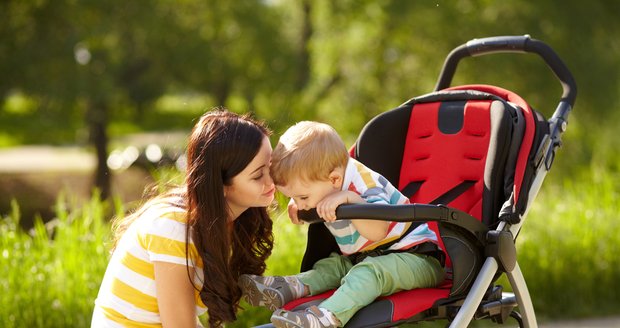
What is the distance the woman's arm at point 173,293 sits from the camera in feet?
8.18

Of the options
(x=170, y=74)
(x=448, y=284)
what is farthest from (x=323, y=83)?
(x=448, y=284)

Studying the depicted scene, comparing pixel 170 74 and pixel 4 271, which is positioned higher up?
pixel 170 74

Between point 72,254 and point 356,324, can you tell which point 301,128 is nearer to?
point 356,324

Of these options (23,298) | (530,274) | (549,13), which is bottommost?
(530,274)

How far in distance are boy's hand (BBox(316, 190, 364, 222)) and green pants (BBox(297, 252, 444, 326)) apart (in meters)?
0.19

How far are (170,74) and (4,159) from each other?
6.72m

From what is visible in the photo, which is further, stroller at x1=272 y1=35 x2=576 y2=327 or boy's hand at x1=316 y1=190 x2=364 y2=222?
stroller at x1=272 y1=35 x2=576 y2=327

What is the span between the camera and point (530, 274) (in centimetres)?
487

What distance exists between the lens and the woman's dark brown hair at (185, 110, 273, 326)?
2500 millimetres

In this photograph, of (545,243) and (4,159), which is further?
(4,159)

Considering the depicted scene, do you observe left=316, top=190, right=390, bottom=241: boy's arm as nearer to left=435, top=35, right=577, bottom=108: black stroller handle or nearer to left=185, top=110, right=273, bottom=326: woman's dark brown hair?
left=185, top=110, right=273, bottom=326: woman's dark brown hair

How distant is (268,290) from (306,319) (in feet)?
0.95

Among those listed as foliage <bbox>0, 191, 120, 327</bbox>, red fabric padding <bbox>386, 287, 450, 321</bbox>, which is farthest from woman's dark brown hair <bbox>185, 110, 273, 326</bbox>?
foliage <bbox>0, 191, 120, 327</bbox>

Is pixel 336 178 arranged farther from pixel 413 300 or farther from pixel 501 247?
pixel 501 247
